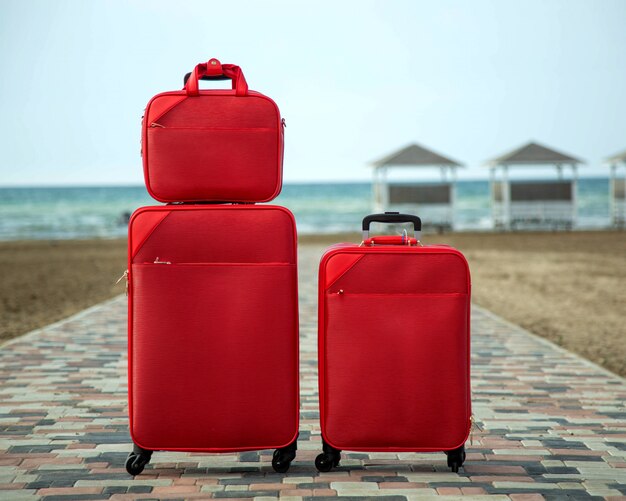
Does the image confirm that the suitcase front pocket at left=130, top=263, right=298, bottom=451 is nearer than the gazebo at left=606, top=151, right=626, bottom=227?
Yes

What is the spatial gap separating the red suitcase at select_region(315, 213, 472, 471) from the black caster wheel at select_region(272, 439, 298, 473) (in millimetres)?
127

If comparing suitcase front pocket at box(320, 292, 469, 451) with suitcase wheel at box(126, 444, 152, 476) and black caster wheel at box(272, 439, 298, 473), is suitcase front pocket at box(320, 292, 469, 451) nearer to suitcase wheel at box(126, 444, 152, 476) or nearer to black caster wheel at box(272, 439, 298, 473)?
black caster wheel at box(272, 439, 298, 473)

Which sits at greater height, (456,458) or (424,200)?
(424,200)

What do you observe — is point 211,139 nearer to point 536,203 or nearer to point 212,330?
point 212,330

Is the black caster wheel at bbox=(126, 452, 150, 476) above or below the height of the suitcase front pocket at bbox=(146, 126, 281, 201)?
below

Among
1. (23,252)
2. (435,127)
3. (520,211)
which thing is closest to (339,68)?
(435,127)

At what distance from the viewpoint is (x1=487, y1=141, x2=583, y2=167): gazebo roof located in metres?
27.4

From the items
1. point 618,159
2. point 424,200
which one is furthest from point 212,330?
point 618,159

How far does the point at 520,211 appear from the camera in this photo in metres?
26.3

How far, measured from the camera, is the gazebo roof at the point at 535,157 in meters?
27.4

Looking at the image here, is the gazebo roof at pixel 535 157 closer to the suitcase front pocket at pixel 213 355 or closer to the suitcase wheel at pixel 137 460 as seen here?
the suitcase front pocket at pixel 213 355

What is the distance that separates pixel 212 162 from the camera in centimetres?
296

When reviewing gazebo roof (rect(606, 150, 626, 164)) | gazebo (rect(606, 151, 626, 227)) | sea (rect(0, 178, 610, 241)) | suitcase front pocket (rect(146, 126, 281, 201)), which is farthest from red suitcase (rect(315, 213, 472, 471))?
sea (rect(0, 178, 610, 241))

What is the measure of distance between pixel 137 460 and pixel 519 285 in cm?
878
